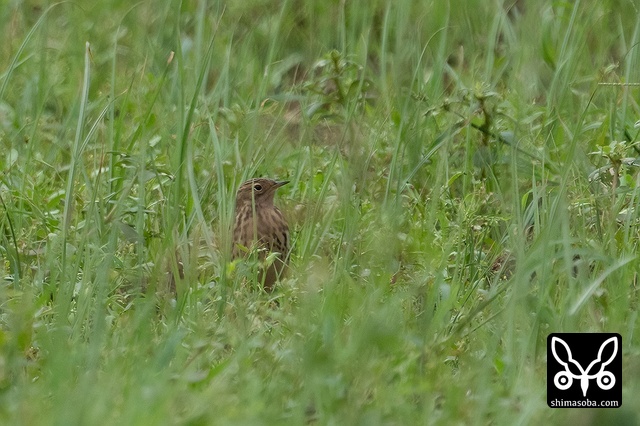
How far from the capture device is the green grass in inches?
149

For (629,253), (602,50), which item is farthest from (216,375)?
(602,50)

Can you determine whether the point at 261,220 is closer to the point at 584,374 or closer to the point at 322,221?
the point at 322,221

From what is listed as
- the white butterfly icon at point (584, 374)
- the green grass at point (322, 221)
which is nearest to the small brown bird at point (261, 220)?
the green grass at point (322, 221)

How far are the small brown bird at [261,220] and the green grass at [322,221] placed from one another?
5.0 inches

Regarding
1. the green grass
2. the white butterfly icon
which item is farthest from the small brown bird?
the white butterfly icon

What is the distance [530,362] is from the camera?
4125mm

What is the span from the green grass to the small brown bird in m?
0.13

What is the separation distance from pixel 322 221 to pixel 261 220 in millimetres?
443

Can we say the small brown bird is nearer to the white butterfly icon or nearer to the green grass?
the green grass

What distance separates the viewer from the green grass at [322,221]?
3.79m

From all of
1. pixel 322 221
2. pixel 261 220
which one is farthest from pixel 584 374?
pixel 261 220

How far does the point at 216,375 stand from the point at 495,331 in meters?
0.97

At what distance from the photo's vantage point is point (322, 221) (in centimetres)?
564

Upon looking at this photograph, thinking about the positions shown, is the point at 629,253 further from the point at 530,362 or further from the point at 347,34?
the point at 347,34
